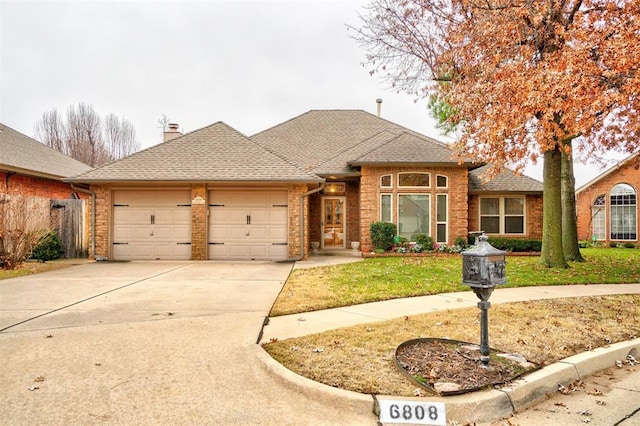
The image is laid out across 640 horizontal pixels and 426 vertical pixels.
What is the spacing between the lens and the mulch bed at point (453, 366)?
3.20 metres

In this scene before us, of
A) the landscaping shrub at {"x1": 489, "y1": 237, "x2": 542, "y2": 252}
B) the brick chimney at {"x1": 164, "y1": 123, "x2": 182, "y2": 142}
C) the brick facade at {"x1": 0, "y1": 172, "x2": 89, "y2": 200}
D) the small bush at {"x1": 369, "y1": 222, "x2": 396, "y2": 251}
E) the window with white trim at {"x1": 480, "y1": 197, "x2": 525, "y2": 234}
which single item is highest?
the brick chimney at {"x1": 164, "y1": 123, "x2": 182, "y2": 142}

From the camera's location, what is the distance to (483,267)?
11.7 feet

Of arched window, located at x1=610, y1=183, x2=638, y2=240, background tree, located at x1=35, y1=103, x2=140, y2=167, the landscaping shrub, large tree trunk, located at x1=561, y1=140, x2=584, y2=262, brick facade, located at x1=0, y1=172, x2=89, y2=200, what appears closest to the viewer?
large tree trunk, located at x1=561, y1=140, x2=584, y2=262

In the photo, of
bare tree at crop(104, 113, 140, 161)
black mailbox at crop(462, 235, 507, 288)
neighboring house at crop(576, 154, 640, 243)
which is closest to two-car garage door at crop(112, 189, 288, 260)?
black mailbox at crop(462, 235, 507, 288)

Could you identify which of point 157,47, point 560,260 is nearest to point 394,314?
point 560,260

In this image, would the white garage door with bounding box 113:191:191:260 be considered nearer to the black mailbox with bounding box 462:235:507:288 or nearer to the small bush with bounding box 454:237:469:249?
the small bush with bounding box 454:237:469:249

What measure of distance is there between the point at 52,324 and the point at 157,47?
2026cm

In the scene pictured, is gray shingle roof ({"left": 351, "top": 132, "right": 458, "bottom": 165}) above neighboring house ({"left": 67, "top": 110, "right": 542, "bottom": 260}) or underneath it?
above

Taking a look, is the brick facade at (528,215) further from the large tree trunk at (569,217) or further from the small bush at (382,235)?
the small bush at (382,235)

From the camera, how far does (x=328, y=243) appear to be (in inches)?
637

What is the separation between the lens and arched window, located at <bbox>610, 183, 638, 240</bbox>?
21688 millimetres

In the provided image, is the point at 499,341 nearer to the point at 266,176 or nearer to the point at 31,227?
the point at 266,176

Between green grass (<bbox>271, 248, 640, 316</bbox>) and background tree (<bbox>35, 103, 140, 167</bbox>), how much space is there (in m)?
35.7

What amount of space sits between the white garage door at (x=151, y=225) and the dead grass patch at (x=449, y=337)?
9.72 meters
